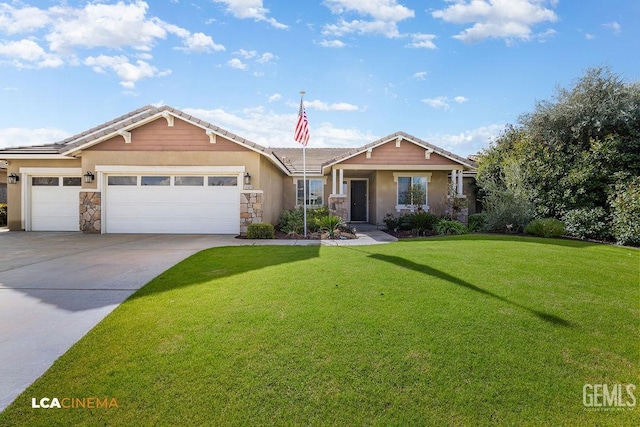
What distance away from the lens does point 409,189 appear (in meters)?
16.6

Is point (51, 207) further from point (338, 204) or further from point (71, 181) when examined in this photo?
point (338, 204)

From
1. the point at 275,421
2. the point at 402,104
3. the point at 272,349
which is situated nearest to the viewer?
the point at 275,421

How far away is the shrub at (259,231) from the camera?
11461mm

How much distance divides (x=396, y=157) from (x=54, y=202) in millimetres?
15239

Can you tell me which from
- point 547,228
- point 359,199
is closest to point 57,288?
point 547,228

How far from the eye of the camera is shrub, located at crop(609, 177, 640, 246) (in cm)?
1035

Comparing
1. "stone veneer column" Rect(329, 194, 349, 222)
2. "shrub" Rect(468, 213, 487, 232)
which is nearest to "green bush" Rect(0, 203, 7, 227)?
"stone veneer column" Rect(329, 194, 349, 222)

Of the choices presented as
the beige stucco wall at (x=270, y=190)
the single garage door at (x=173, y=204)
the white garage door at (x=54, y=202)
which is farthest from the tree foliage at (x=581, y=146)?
the white garage door at (x=54, y=202)

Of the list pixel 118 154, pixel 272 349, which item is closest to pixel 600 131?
pixel 272 349

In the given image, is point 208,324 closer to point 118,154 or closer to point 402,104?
point 118,154

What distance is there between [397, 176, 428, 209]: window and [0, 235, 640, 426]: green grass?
10.9 meters

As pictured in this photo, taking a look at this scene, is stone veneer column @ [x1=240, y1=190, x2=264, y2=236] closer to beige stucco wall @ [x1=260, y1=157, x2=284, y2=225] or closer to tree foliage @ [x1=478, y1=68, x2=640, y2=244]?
beige stucco wall @ [x1=260, y1=157, x2=284, y2=225]

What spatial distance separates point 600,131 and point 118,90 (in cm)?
1976

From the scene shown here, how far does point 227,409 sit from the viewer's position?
249cm
